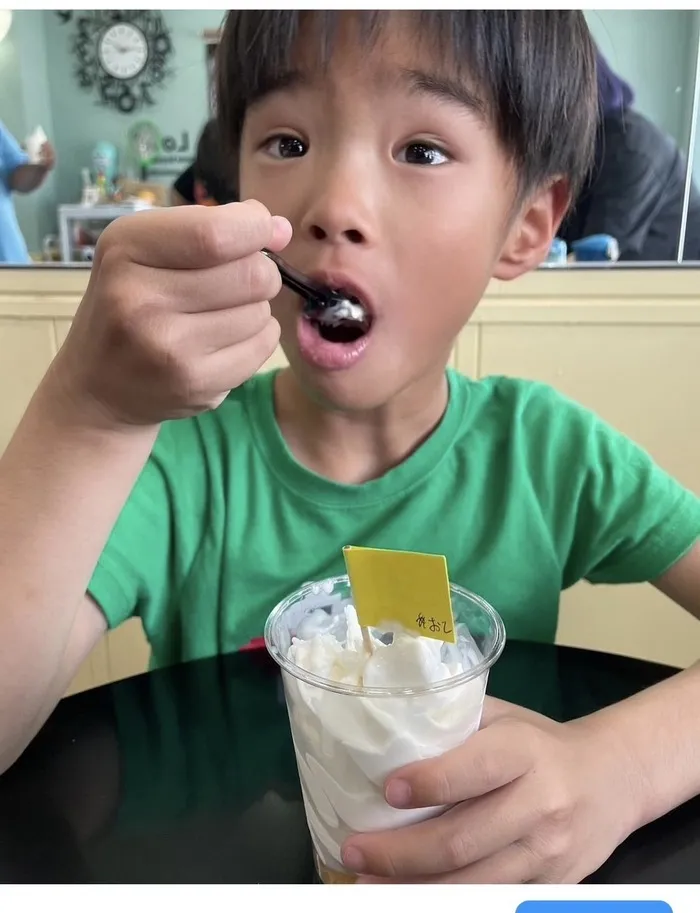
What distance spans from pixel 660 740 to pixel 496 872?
0.61ft

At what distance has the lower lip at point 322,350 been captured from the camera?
27.8 inches

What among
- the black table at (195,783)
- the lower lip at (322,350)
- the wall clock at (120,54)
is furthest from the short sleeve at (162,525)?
the wall clock at (120,54)

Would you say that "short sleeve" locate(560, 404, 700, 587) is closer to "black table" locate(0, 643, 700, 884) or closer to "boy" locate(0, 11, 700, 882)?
"boy" locate(0, 11, 700, 882)

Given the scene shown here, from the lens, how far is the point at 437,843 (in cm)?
45

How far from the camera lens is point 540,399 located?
906 millimetres

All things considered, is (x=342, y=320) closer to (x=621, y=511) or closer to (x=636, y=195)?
(x=621, y=511)

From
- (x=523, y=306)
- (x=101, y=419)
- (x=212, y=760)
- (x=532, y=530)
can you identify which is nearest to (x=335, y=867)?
(x=212, y=760)

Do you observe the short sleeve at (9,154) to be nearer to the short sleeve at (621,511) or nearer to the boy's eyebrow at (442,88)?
the boy's eyebrow at (442,88)

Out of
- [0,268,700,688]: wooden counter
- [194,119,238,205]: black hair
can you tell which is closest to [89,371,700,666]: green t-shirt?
[194,119,238,205]: black hair

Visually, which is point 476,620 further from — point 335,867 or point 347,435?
point 347,435

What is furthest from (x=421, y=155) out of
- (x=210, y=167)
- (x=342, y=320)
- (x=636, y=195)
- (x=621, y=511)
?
(x=636, y=195)

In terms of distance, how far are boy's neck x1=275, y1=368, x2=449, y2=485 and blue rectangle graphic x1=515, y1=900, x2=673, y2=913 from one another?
47 centimetres

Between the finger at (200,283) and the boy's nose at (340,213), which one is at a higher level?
the boy's nose at (340,213)

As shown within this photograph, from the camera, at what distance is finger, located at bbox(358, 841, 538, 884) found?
468 mm
